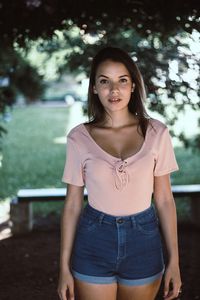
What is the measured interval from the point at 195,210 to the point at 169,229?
3465 mm

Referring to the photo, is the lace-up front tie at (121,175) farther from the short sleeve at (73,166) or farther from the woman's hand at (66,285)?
the woman's hand at (66,285)

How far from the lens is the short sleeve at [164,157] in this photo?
2.05 meters

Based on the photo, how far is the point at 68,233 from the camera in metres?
2.10

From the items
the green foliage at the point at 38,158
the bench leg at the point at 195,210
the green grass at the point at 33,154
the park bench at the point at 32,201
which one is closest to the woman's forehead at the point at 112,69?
the park bench at the point at 32,201

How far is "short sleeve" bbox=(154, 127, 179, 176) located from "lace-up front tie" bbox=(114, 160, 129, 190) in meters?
0.16

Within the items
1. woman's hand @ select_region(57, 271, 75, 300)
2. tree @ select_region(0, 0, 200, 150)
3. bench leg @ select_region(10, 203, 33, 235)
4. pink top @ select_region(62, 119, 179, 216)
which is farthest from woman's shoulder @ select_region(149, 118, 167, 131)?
bench leg @ select_region(10, 203, 33, 235)

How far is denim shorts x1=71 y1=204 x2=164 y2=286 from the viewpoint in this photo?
1946 millimetres

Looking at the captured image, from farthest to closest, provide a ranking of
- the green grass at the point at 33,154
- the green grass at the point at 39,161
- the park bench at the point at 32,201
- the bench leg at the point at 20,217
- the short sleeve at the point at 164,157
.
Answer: the green grass at the point at 33,154, the green grass at the point at 39,161, the bench leg at the point at 20,217, the park bench at the point at 32,201, the short sleeve at the point at 164,157

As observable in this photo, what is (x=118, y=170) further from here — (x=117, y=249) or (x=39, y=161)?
(x=39, y=161)

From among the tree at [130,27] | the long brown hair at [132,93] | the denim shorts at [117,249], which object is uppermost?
the tree at [130,27]

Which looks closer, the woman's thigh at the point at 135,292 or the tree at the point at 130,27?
the woman's thigh at the point at 135,292

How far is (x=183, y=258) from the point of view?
177 inches

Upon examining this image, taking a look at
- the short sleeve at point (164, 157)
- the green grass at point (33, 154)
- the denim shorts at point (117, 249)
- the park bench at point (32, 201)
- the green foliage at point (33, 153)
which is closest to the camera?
the denim shorts at point (117, 249)

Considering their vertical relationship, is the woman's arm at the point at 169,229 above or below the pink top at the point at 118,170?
below
